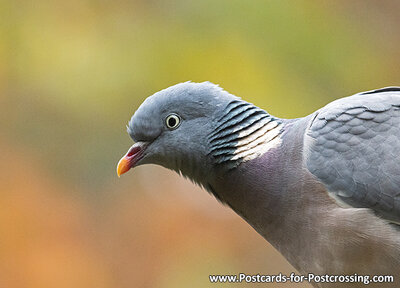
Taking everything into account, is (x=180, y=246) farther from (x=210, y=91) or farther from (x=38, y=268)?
(x=210, y=91)

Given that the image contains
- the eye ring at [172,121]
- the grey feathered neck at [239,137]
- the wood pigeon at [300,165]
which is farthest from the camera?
the eye ring at [172,121]

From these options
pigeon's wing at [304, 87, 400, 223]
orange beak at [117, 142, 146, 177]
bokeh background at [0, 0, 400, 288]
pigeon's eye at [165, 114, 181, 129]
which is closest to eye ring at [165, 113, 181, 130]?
pigeon's eye at [165, 114, 181, 129]

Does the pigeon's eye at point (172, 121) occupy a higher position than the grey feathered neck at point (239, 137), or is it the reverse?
the pigeon's eye at point (172, 121)

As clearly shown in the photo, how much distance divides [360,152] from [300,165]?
0.32 meters

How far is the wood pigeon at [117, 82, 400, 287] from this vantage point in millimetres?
3502

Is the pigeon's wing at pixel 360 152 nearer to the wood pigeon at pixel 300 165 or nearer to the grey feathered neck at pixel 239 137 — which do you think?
the wood pigeon at pixel 300 165

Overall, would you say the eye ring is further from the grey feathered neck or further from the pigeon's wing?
the pigeon's wing

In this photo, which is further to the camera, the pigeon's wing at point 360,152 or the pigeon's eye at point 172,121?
the pigeon's eye at point 172,121

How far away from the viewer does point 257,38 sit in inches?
253

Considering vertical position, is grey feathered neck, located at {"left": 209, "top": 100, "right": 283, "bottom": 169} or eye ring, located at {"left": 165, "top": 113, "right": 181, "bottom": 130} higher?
eye ring, located at {"left": 165, "top": 113, "right": 181, "bottom": 130}

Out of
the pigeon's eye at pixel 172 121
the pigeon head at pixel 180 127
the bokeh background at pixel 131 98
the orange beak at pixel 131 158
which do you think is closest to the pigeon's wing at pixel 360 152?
the pigeon head at pixel 180 127

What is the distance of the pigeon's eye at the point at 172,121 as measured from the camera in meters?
3.90

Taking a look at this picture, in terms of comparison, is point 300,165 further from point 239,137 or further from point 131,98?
point 131,98

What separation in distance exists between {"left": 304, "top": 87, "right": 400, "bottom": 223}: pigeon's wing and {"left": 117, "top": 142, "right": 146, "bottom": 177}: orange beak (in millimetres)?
917
